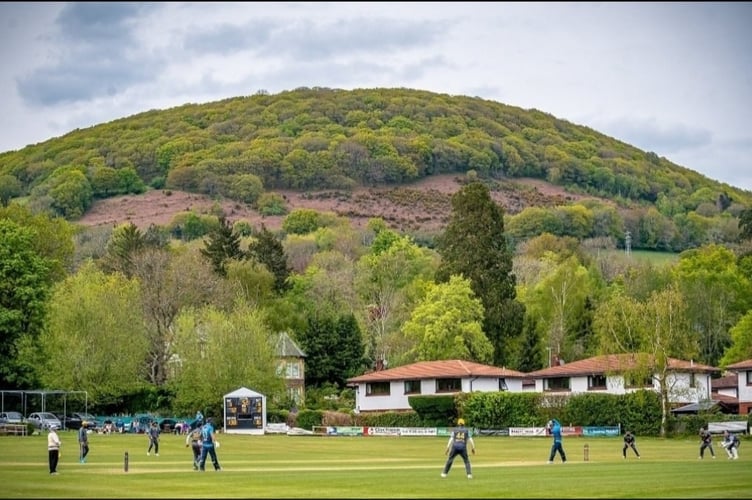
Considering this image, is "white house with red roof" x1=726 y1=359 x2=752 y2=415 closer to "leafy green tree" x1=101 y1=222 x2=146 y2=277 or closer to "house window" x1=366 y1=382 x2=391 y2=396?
"house window" x1=366 y1=382 x2=391 y2=396

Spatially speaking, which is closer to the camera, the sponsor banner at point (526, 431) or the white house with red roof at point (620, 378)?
the sponsor banner at point (526, 431)

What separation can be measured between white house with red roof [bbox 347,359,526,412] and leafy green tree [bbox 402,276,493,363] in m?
4.80

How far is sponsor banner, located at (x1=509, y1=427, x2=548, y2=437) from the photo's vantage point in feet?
297

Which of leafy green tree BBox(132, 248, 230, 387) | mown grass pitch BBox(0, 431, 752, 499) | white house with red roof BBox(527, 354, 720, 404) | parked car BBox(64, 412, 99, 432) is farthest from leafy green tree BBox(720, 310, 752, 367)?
parked car BBox(64, 412, 99, 432)

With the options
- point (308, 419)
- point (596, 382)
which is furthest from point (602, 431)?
point (308, 419)

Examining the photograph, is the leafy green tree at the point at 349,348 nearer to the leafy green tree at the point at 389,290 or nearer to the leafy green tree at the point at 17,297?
the leafy green tree at the point at 389,290

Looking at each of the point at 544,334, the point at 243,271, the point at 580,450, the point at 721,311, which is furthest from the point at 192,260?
the point at 580,450

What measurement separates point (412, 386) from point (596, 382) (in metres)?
15.3

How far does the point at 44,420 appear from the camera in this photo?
294 ft

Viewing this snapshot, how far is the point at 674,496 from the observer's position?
35250mm

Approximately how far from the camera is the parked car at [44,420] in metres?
88.2

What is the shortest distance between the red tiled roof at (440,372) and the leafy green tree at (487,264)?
1001 centimetres

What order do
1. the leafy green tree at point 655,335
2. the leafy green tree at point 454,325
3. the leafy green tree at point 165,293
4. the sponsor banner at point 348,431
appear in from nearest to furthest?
the leafy green tree at point 655,335 → the sponsor banner at point 348,431 → the leafy green tree at point 454,325 → the leafy green tree at point 165,293

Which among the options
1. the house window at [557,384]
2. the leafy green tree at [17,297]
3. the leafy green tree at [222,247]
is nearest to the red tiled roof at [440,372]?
the house window at [557,384]
